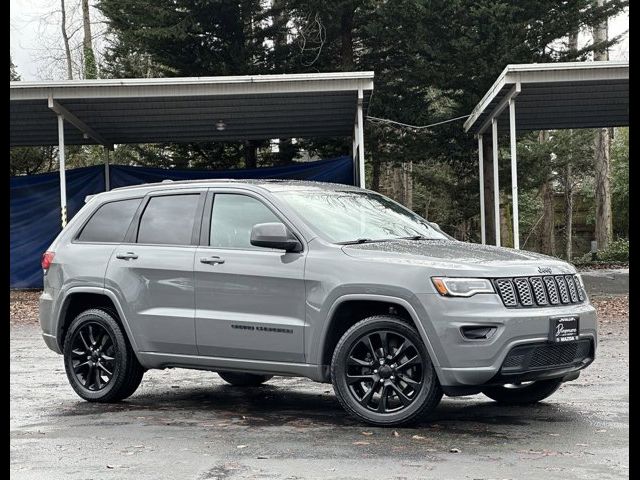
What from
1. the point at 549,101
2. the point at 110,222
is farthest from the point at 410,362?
the point at 549,101

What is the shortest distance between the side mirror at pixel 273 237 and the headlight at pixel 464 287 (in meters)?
1.24

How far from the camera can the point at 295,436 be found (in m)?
6.89

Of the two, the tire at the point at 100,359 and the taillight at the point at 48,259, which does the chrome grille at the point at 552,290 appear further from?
the taillight at the point at 48,259

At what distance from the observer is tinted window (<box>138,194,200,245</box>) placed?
27.3 feet

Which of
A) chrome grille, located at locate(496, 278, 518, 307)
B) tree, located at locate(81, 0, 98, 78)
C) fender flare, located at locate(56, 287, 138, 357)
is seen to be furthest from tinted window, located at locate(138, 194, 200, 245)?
tree, located at locate(81, 0, 98, 78)

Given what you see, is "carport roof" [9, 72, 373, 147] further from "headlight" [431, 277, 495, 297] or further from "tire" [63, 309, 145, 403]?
"headlight" [431, 277, 495, 297]

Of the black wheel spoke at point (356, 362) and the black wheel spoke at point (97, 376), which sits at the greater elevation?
the black wheel spoke at point (356, 362)

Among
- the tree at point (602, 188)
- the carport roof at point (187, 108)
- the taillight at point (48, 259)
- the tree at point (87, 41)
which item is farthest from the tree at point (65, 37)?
the taillight at point (48, 259)

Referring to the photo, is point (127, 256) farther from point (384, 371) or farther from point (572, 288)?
point (572, 288)

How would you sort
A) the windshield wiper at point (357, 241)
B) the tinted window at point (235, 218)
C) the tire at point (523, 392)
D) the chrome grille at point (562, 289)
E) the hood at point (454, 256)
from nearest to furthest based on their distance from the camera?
the hood at point (454, 256), the chrome grille at point (562, 289), the windshield wiper at point (357, 241), the tinted window at point (235, 218), the tire at point (523, 392)

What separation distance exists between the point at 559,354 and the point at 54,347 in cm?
435

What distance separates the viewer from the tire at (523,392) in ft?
26.8

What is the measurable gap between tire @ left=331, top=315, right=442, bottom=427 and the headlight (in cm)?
38

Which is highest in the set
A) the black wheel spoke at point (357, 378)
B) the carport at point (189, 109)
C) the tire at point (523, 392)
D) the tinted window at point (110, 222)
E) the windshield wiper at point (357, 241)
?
the carport at point (189, 109)
